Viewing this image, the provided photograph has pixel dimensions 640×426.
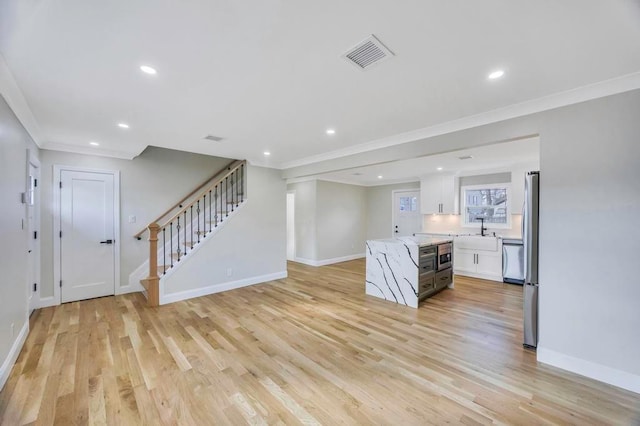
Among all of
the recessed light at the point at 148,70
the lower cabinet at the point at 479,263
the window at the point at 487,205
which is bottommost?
the lower cabinet at the point at 479,263

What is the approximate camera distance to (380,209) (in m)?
8.67

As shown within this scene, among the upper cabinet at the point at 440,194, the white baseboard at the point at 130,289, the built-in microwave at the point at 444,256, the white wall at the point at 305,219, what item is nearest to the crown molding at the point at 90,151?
the white baseboard at the point at 130,289

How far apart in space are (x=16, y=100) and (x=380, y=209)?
26.2 feet

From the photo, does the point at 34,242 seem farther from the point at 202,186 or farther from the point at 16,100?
the point at 202,186

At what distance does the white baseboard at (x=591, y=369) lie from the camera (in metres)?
Result: 2.16

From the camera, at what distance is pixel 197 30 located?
1611 millimetres

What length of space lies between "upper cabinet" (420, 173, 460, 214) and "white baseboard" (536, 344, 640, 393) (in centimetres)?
439

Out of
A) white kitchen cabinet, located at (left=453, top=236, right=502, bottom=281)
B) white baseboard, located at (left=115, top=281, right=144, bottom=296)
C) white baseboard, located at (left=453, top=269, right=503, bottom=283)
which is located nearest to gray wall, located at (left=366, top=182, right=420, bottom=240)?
white kitchen cabinet, located at (left=453, top=236, right=502, bottom=281)

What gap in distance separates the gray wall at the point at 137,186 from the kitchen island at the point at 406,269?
4.08 meters

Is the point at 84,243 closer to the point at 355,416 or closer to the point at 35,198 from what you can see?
the point at 35,198

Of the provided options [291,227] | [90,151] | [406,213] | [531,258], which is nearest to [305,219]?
[291,227]

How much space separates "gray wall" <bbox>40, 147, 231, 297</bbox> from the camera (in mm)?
4121

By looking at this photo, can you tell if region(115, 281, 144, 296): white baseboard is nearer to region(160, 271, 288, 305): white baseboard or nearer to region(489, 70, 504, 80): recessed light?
region(160, 271, 288, 305): white baseboard

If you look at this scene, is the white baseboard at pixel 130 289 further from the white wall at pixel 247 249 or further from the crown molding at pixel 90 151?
the crown molding at pixel 90 151
